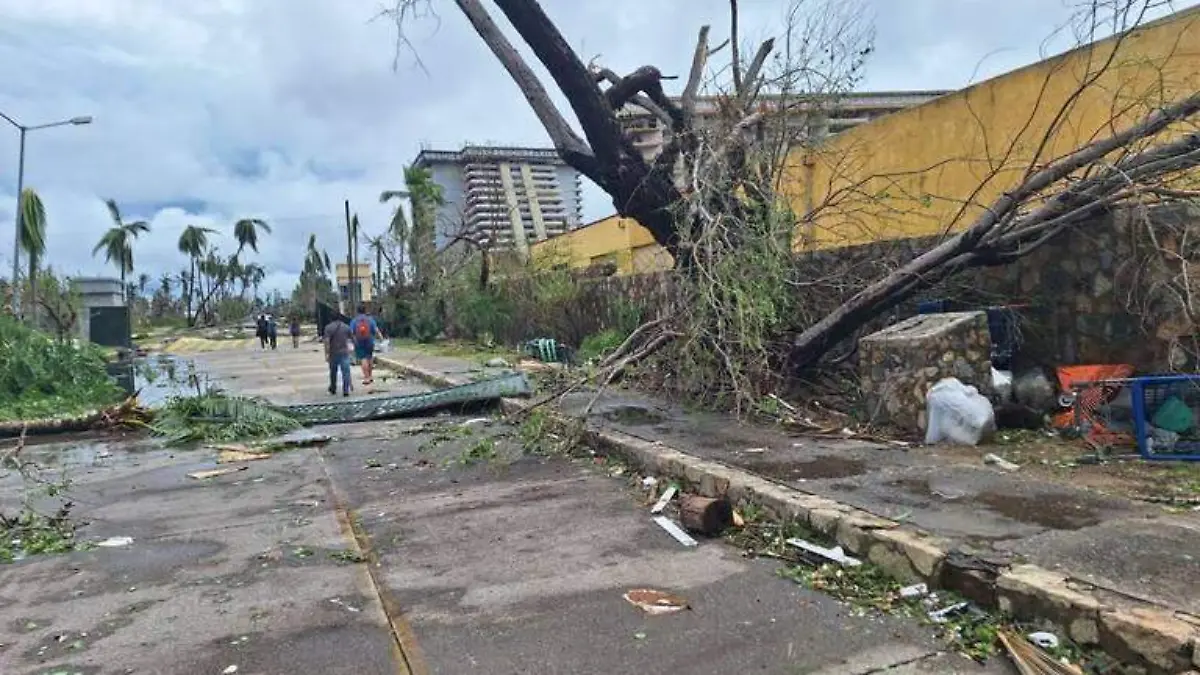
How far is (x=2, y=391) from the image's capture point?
1292cm

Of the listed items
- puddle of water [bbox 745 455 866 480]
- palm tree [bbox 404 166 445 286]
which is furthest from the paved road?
palm tree [bbox 404 166 445 286]

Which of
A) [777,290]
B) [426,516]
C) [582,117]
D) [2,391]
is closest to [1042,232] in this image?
[777,290]

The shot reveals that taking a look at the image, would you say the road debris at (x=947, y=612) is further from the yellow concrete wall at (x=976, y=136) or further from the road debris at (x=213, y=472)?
the road debris at (x=213, y=472)

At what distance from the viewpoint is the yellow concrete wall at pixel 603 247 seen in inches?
837

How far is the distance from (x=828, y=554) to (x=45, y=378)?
14049 mm

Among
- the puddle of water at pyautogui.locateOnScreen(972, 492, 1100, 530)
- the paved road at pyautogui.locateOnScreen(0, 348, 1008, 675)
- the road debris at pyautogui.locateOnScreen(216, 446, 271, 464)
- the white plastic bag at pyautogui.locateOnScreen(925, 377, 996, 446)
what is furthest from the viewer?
the road debris at pyautogui.locateOnScreen(216, 446, 271, 464)

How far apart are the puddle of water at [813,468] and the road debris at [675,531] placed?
0.82 meters

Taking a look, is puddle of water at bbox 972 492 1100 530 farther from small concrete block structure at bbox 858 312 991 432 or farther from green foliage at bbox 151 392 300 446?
green foliage at bbox 151 392 300 446

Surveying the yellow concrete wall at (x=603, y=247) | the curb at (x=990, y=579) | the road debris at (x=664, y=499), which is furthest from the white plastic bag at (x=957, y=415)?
the yellow concrete wall at (x=603, y=247)

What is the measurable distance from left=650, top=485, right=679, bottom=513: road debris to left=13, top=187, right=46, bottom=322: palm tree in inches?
947

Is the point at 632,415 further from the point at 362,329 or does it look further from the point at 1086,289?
the point at 362,329

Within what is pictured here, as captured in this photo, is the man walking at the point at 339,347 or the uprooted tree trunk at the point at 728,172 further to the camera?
the man walking at the point at 339,347

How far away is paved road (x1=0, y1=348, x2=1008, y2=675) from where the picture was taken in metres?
3.56

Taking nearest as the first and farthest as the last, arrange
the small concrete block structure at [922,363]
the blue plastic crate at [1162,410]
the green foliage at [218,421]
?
the blue plastic crate at [1162,410]
the small concrete block structure at [922,363]
the green foliage at [218,421]
